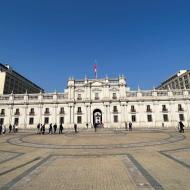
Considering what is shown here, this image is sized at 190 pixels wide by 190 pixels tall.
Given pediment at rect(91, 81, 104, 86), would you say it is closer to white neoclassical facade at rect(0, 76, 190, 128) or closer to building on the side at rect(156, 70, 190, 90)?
white neoclassical facade at rect(0, 76, 190, 128)

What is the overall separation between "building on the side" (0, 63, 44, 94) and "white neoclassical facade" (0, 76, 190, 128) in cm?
917

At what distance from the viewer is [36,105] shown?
51.3 metres

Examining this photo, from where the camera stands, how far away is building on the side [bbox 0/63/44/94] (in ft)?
203

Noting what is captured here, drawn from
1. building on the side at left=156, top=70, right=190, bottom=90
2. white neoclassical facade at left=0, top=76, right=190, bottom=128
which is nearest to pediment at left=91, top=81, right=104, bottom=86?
white neoclassical facade at left=0, top=76, right=190, bottom=128

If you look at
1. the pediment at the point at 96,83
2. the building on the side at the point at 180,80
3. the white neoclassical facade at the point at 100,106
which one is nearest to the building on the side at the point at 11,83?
the white neoclassical facade at the point at 100,106

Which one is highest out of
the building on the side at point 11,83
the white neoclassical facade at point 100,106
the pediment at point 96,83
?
the building on the side at point 11,83

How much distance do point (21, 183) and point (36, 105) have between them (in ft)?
158

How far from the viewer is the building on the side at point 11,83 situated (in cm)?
6172

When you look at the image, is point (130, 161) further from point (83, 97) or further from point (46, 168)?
point (83, 97)

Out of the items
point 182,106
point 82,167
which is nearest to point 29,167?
point 82,167

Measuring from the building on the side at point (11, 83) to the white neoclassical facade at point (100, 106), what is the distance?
9170 mm

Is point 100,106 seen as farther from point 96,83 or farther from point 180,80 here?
point 180,80

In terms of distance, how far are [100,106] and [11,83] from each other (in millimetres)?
41559

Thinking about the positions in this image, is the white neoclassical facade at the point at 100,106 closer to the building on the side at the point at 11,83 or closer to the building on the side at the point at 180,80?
the building on the side at the point at 11,83
